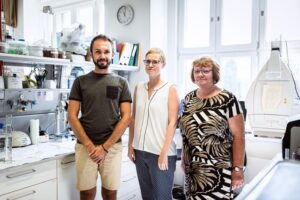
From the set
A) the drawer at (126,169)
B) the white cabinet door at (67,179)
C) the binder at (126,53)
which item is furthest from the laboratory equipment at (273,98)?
Result: the white cabinet door at (67,179)

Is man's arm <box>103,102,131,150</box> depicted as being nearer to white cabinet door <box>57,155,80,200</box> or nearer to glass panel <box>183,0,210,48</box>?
white cabinet door <box>57,155,80,200</box>

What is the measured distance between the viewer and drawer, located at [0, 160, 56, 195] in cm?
175

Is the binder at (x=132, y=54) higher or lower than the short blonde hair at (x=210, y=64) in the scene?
higher

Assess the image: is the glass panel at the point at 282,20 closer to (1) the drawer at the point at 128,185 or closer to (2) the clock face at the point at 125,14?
(2) the clock face at the point at 125,14

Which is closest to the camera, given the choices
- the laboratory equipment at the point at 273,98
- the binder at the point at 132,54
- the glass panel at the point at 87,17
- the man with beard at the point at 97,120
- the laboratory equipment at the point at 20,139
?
the man with beard at the point at 97,120

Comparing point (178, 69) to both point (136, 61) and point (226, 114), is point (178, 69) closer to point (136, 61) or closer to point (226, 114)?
point (136, 61)

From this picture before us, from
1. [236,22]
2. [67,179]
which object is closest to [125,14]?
[236,22]

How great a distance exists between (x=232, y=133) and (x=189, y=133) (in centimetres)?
26

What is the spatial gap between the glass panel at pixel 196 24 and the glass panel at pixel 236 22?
8.2 inches

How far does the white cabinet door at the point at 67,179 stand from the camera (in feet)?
6.91

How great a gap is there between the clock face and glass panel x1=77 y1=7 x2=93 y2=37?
52.7 inches

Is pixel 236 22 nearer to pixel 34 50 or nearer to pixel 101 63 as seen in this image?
pixel 101 63

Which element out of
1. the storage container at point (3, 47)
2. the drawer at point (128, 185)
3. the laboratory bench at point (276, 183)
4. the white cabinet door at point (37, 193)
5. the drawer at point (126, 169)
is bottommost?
the drawer at point (128, 185)

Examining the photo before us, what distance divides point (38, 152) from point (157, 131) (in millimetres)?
926
